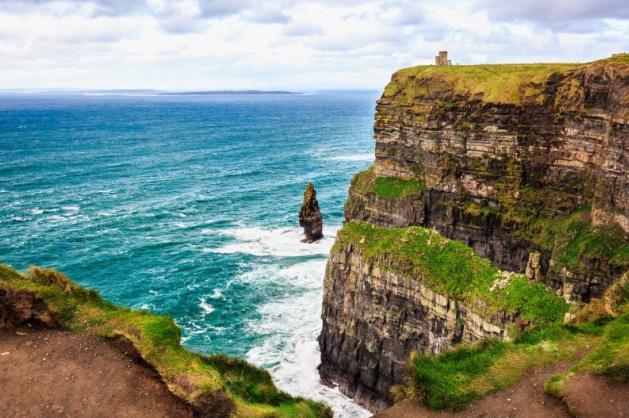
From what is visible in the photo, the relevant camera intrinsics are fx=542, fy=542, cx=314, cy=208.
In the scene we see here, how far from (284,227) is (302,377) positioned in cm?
4289

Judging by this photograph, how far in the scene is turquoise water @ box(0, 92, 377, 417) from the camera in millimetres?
56031

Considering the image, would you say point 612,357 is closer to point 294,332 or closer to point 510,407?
point 510,407

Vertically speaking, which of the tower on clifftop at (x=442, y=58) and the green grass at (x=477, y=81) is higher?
the tower on clifftop at (x=442, y=58)

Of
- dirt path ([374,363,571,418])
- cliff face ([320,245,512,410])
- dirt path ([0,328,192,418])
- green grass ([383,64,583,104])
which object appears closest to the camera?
dirt path ([0,328,192,418])

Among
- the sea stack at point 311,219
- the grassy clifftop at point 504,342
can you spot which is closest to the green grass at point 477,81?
the sea stack at point 311,219

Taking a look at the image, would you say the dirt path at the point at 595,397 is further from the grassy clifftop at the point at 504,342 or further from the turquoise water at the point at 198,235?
the turquoise water at the point at 198,235

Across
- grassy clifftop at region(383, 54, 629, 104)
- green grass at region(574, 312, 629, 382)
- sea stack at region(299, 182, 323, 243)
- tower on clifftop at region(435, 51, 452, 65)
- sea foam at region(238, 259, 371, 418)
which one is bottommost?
sea foam at region(238, 259, 371, 418)

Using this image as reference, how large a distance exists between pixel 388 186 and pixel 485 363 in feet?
143

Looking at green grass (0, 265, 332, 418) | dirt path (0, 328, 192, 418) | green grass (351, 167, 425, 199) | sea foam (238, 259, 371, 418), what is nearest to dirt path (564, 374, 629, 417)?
green grass (0, 265, 332, 418)

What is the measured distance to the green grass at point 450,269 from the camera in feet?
106

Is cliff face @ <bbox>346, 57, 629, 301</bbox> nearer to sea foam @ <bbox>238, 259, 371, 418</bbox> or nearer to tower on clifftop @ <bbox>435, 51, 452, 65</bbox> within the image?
tower on clifftop @ <bbox>435, 51, 452, 65</bbox>

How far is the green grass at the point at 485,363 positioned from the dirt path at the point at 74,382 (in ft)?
32.1

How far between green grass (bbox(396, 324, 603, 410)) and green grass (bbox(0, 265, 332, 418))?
14.2 feet

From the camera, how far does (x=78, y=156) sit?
14750 cm
